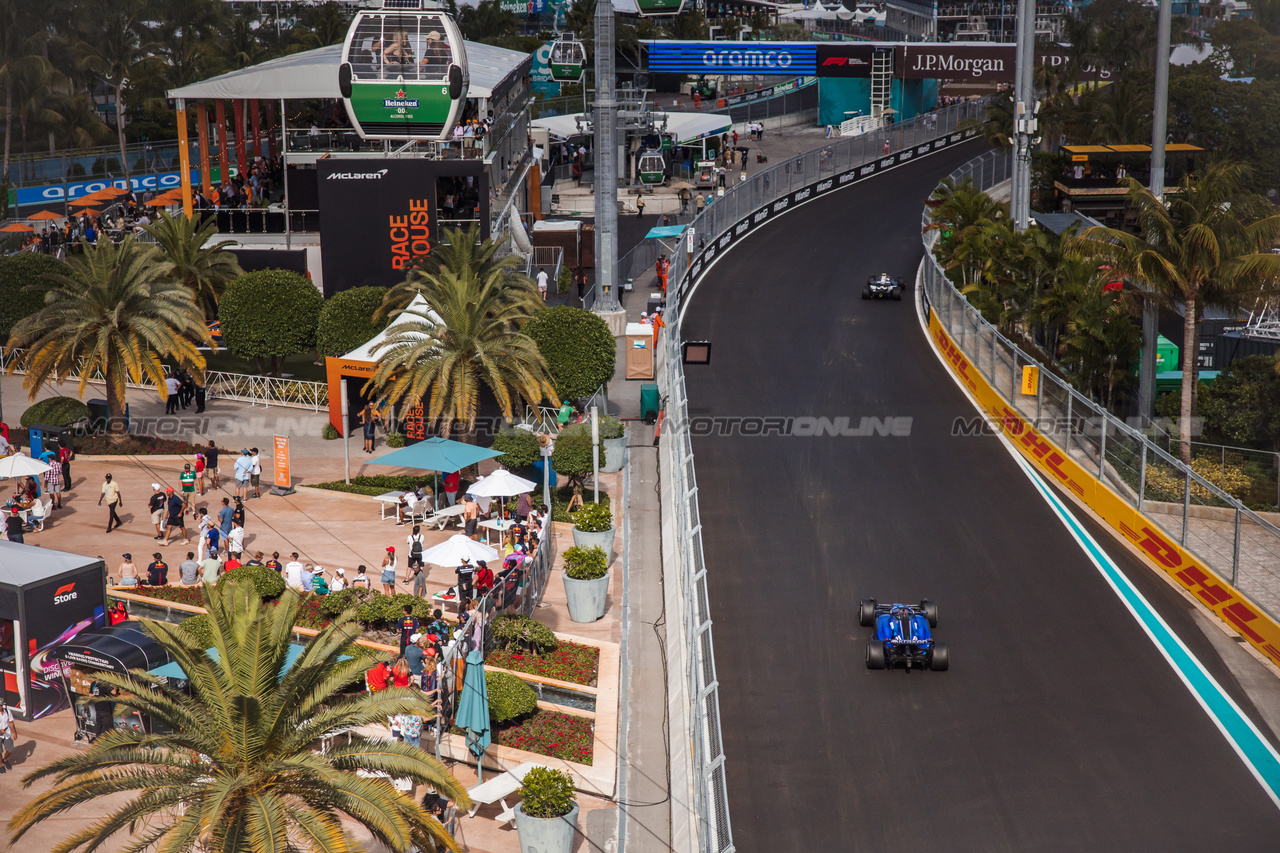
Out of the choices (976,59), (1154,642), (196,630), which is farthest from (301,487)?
(976,59)

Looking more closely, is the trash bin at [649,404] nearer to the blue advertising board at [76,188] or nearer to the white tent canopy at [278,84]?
the white tent canopy at [278,84]

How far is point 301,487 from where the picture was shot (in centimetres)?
3083

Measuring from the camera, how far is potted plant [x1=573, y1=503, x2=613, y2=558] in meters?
25.0

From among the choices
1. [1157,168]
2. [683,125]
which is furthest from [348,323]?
[683,125]

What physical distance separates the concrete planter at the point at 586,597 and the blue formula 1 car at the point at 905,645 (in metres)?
5.83

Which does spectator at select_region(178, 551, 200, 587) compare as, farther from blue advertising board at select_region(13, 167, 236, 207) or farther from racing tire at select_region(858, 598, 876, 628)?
blue advertising board at select_region(13, 167, 236, 207)

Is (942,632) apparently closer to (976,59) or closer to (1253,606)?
(1253,606)

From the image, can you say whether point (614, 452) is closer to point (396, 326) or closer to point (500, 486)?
point (500, 486)

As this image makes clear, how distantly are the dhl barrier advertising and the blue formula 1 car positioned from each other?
5124 mm

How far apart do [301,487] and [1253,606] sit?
20.8 meters

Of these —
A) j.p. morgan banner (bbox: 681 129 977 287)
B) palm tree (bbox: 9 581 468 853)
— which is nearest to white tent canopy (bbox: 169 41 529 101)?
j.p. morgan banner (bbox: 681 129 977 287)

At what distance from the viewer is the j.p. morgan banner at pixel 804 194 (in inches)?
1786

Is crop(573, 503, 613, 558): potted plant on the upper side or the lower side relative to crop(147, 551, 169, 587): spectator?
upper

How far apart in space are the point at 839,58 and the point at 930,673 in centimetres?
6135
